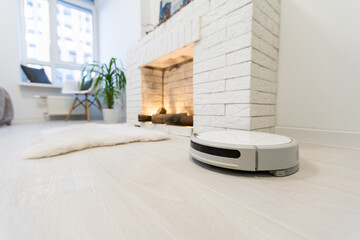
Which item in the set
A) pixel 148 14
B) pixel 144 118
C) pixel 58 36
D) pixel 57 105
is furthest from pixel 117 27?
pixel 144 118

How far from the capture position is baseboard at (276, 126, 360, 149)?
37.1 inches

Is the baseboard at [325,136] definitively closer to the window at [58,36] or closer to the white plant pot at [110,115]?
the white plant pot at [110,115]

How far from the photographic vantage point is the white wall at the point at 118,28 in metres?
2.48

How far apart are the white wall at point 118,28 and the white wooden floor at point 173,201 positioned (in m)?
2.05

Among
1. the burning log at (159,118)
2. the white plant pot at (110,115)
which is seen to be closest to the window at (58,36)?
the white plant pot at (110,115)

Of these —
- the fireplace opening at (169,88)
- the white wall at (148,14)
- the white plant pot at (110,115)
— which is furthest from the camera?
the white plant pot at (110,115)

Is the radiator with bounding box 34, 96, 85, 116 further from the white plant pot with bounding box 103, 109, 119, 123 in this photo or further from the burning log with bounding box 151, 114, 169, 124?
the burning log with bounding box 151, 114, 169, 124

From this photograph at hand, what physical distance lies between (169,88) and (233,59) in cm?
104

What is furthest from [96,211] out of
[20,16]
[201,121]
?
[20,16]

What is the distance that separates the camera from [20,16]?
3.24m

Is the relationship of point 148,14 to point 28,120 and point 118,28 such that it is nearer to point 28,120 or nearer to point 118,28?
point 118,28

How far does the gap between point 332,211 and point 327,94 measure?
885mm

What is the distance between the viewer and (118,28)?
9.82ft

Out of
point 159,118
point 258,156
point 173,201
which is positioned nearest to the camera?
point 173,201
